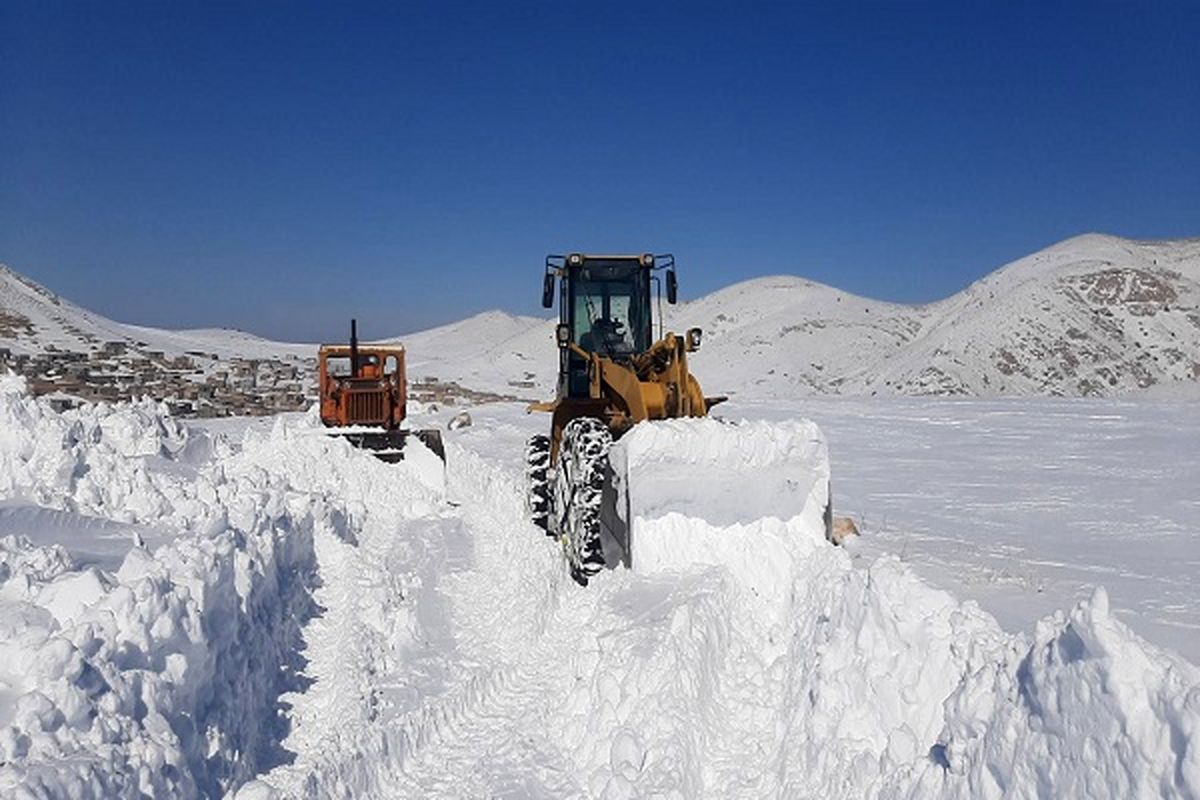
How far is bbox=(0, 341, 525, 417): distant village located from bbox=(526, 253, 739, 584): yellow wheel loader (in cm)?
1950

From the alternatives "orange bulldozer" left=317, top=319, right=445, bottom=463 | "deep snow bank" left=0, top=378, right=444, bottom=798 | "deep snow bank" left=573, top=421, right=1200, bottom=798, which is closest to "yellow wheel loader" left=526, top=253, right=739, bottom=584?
"deep snow bank" left=573, top=421, right=1200, bottom=798

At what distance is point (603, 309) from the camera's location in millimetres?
10594

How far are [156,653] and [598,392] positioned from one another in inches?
232

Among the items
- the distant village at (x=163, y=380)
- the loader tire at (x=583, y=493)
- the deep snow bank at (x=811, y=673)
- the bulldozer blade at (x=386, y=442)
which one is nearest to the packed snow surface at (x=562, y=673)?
the deep snow bank at (x=811, y=673)

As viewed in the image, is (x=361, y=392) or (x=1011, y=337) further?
(x=1011, y=337)

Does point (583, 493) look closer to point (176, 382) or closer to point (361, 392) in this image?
point (361, 392)

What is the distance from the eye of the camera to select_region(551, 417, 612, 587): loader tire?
8242mm

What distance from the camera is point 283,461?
570 inches

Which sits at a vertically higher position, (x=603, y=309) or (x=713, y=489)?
(x=603, y=309)

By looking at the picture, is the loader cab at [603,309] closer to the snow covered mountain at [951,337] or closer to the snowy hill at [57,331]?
the snow covered mountain at [951,337]

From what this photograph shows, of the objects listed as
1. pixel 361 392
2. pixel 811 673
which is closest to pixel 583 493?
pixel 811 673

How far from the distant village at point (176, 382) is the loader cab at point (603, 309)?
64.2 feet

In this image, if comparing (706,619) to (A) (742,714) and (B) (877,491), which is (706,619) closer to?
(A) (742,714)

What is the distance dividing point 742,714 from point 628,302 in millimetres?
6006
